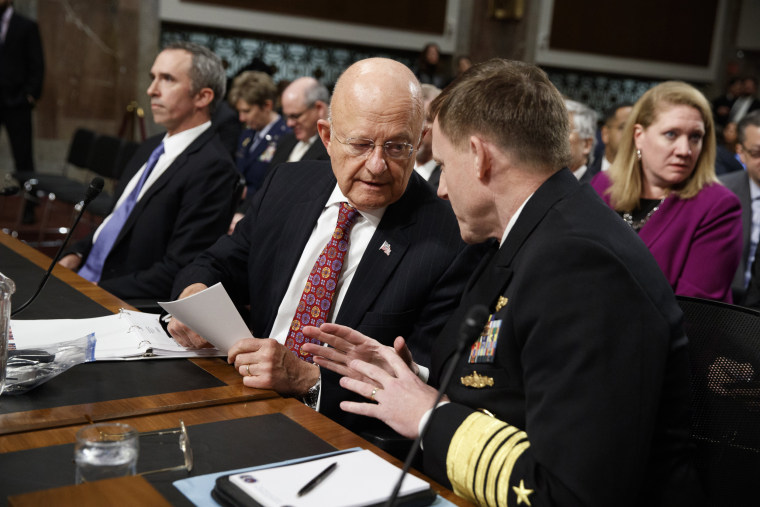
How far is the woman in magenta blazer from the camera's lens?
10.1 ft

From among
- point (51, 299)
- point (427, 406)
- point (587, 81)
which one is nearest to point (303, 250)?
point (51, 299)

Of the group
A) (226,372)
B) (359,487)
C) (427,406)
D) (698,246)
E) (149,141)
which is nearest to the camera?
(359,487)

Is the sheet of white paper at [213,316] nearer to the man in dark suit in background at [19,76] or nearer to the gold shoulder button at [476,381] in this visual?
the gold shoulder button at [476,381]

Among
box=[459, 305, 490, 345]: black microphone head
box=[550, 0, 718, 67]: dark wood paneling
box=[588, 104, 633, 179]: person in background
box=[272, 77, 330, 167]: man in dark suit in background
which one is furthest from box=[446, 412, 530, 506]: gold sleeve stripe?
box=[550, 0, 718, 67]: dark wood paneling

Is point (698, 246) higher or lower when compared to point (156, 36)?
lower

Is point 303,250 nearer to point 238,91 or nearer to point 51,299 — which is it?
point 51,299

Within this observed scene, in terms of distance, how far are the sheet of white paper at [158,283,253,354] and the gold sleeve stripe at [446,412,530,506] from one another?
646mm

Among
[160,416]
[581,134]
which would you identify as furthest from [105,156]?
[160,416]

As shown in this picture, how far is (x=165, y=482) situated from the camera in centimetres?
123

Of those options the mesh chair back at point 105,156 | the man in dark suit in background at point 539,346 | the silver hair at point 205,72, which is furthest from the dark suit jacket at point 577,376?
the mesh chair back at point 105,156

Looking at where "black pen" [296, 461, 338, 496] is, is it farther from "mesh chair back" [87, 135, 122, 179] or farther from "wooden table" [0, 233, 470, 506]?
"mesh chair back" [87, 135, 122, 179]

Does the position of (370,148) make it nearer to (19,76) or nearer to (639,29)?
(19,76)

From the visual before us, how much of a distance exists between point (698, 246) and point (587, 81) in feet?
31.0

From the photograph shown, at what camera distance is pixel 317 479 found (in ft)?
3.96
